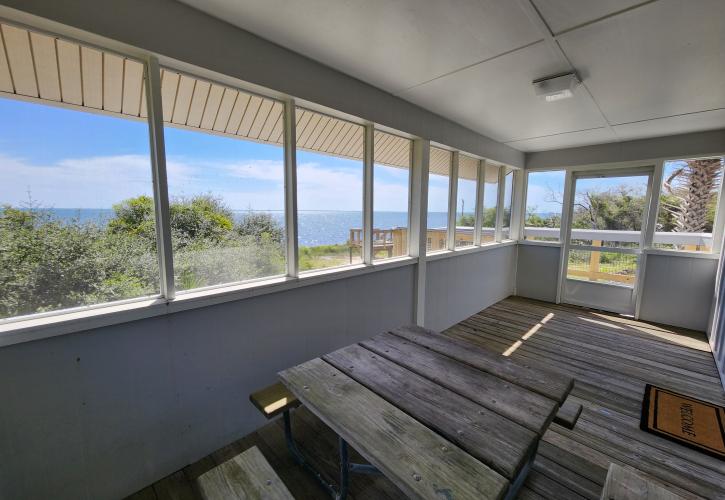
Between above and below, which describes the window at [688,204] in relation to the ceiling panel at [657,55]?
below

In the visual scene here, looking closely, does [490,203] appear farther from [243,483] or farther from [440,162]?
[243,483]

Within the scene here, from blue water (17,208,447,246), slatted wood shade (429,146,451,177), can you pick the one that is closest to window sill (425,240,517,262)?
blue water (17,208,447,246)

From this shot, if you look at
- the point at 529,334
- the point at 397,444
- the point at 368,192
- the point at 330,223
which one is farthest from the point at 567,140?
the point at 397,444

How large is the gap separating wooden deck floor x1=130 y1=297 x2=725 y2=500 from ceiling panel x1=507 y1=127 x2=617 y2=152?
2398 millimetres

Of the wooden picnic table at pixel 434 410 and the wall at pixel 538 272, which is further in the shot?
the wall at pixel 538 272

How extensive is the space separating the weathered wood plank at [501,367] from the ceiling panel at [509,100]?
1802 mm

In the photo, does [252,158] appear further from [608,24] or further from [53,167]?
[608,24]

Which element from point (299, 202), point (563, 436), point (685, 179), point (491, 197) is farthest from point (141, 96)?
point (685, 179)

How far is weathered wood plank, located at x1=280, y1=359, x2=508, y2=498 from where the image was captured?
2.63 ft

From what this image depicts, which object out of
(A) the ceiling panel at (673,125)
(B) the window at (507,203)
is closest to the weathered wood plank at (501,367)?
(A) the ceiling panel at (673,125)

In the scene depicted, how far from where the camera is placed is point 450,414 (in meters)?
1.08

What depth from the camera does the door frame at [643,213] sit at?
396cm

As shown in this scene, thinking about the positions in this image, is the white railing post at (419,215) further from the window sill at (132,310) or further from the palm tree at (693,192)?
the palm tree at (693,192)

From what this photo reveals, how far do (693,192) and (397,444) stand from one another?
4994mm
